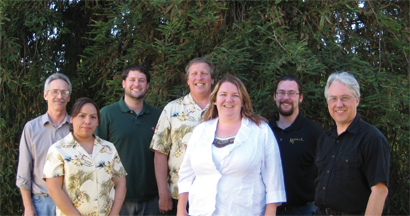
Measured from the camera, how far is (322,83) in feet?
12.2

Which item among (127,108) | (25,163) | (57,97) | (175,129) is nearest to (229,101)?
(175,129)

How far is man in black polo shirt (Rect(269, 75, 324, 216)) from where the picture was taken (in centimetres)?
311

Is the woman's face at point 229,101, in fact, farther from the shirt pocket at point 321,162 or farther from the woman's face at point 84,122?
the woman's face at point 84,122

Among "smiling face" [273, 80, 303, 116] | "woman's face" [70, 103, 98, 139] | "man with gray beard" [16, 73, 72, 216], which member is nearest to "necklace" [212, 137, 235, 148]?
"smiling face" [273, 80, 303, 116]

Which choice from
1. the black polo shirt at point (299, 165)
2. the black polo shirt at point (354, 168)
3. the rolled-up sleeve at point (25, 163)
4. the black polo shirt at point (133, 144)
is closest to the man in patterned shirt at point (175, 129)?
the black polo shirt at point (133, 144)

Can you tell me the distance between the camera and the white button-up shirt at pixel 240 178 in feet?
8.16

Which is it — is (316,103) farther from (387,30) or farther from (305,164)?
(387,30)

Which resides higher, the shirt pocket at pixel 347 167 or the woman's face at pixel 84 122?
the woman's face at pixel 84 122

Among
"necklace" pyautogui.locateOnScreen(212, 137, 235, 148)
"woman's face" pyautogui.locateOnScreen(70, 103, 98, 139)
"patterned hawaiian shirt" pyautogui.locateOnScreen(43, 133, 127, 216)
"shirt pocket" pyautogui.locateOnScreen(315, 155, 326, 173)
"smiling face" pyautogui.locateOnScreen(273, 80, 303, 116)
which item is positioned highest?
"smiling face" pyautogui.locateOnScreen(273, 80, 303, 116)

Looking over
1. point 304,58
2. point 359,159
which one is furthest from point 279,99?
point 359,159

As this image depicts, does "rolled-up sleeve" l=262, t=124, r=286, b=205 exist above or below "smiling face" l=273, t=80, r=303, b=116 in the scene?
below

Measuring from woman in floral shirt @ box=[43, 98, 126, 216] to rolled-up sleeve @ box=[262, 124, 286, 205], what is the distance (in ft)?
3.95

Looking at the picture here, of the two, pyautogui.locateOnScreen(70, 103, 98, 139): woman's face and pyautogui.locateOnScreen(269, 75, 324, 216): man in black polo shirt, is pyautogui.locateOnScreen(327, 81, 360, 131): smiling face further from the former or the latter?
pyautogui.locateOnScreen(70, 103, 98, 139): woman's face

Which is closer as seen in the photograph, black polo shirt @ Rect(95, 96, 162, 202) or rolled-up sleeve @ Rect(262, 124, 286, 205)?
rolled-up sleeve @ Rect(262, 124, 286, 205)
